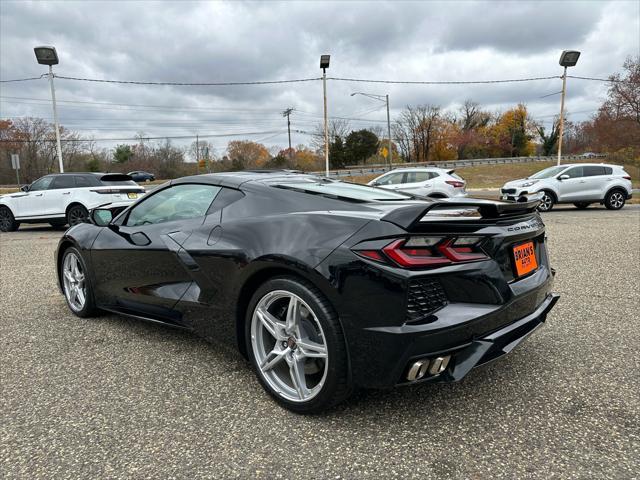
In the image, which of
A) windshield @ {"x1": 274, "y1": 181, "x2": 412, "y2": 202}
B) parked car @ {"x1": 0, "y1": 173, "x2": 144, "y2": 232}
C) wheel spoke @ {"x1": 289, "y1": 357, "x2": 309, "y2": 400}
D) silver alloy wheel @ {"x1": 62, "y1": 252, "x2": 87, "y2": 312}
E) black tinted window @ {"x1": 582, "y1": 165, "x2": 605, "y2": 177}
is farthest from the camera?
black tinted window @ {"x1": 582, "y1": 165, "x2": 605, "y2": 177}

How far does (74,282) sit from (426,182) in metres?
11.6

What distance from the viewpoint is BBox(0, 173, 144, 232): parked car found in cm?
1185

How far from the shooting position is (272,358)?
2.54m

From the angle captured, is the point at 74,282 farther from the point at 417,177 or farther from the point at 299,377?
the point at 417,177

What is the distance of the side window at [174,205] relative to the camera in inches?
122

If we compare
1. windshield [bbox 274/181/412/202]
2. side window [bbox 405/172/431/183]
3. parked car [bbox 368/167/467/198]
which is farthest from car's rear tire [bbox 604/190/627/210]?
windshield [bbox 274/181/412/202]

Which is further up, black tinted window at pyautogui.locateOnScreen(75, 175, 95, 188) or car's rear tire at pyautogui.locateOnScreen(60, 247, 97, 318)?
black tinted window at pyautogui.locateOnScreen(75, 175, 95, 188)

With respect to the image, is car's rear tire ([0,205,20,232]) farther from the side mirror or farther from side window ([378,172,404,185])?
side window ([378,172,404,185])

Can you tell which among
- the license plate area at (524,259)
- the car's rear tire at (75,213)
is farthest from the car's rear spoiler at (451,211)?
the car's rear tire at (75,213)

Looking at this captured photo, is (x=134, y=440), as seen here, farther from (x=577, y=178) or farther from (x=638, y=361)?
(x=577, y=178)

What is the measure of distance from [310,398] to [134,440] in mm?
886

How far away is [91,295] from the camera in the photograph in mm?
3928

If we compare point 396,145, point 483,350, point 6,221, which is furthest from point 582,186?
point 396,145

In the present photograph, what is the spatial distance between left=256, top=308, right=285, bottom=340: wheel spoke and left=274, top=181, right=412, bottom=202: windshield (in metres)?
0.78
